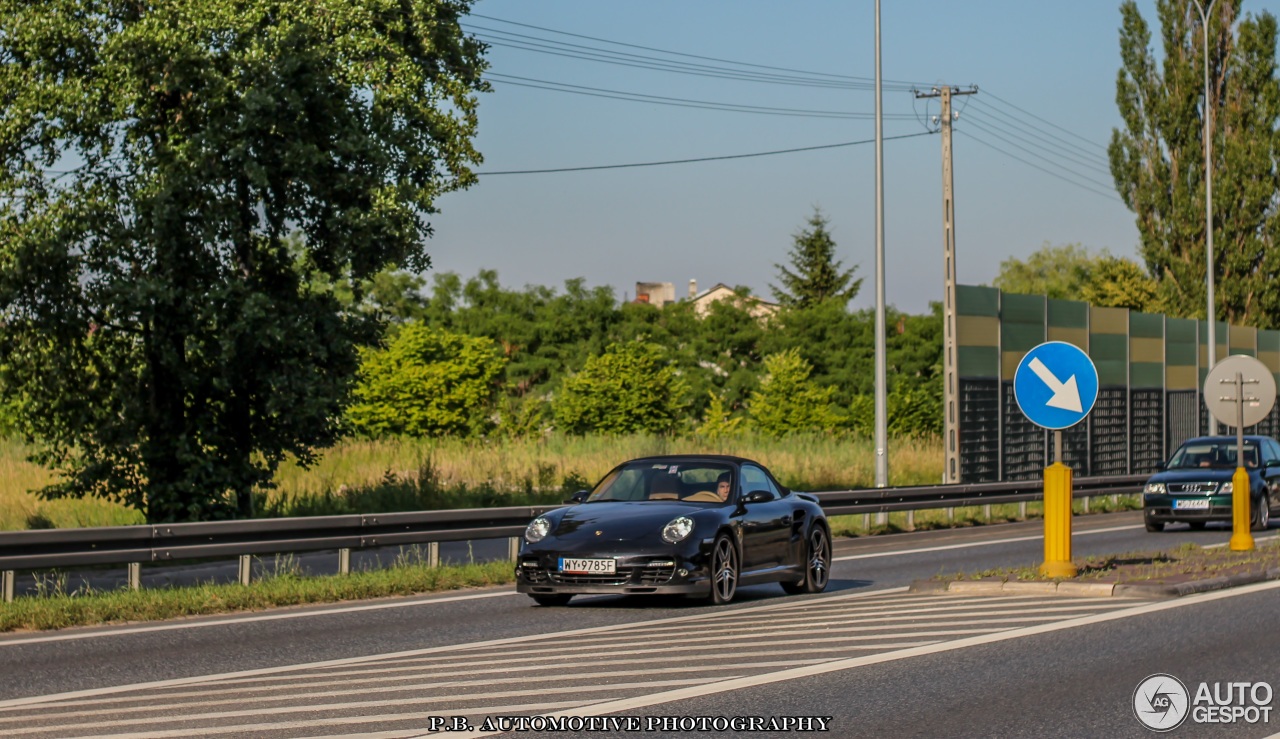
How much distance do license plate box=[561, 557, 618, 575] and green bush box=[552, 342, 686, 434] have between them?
4894 centimetres

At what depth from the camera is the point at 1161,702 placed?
A: 29.4ft

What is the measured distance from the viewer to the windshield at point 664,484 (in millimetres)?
15570

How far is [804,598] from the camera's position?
15.6m

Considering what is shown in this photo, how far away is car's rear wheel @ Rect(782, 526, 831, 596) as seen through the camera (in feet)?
53.5

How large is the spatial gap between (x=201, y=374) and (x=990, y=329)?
19.4 meters

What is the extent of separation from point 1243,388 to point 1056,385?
600cm

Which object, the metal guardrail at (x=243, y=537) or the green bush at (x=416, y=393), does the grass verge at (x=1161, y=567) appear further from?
the green bush at (x=416, y=393)

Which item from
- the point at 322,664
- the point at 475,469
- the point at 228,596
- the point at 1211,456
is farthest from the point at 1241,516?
the point at 475,469

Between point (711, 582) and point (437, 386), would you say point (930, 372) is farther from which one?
point (711, 582)

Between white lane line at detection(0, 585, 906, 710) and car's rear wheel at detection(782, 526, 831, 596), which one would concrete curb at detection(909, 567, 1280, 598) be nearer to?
car's rear wheel at detection(782, 526, 831, 596)

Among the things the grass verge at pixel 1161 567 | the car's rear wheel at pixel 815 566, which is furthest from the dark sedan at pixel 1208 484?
the car's rear wheel at pixel 815 566

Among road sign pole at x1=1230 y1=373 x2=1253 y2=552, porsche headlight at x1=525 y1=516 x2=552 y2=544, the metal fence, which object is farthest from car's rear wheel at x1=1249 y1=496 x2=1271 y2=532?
porsche headlight at x1=525 y1=516 x2=552 y2=544

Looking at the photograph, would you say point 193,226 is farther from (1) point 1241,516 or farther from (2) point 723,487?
(1) point 1241,516

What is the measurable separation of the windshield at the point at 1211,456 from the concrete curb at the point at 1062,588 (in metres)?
13.9
